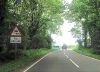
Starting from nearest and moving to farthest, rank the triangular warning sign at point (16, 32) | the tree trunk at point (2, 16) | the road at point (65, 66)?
the road at point (65, 66)
the triangular warning sign at point (16, 32)
the tree trunk at point (2, 16)

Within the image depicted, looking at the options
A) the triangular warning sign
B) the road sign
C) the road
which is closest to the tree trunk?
the road sign

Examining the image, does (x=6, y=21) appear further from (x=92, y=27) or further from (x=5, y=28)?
(x=92, y=27)

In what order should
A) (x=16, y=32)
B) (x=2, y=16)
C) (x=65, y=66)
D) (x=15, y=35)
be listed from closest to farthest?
(x=65, y=66)
(x=16, y=32)
(x=15, y=35)
(x=2, y=16)

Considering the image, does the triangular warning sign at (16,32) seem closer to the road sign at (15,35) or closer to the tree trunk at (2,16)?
the road sign at (15,35)

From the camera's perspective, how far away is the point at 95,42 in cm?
6169

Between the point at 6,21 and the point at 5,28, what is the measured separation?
2.30 ft

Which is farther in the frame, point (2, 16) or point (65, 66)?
point (2, 16)

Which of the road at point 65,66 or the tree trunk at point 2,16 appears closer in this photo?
the road at point 65,66

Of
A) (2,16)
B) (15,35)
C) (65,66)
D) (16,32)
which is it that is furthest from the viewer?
(2,16)

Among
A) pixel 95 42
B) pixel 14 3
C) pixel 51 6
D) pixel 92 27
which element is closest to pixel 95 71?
pixel 14 3

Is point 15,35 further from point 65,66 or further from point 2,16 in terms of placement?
point 65,66

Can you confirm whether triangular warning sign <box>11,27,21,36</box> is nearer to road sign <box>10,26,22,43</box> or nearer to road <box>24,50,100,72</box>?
road sign <box>10,26,22,43</box>

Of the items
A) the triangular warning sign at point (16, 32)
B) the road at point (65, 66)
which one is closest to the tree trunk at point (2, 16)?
the triangular warning sign at point (16, 32)

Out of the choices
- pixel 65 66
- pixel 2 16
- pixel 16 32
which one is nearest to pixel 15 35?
pixel 16 32
